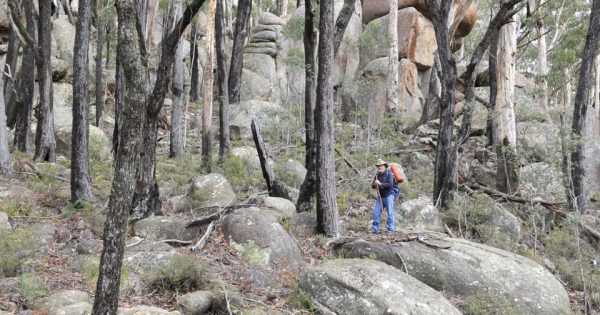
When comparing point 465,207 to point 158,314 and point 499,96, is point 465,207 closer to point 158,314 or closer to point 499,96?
point 499,96

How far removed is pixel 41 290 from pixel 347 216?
24.0ft

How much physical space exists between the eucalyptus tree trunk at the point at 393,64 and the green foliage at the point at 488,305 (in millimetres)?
16273

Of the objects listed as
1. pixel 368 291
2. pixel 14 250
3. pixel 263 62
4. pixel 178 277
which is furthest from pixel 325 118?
pixel 263 62

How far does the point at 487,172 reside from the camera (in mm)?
15953

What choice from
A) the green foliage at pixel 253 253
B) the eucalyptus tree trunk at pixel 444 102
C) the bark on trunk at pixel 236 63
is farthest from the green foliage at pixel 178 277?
the bark on trunk at pixel 236 63

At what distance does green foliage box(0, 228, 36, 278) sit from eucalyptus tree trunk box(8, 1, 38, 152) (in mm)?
Result: 8307

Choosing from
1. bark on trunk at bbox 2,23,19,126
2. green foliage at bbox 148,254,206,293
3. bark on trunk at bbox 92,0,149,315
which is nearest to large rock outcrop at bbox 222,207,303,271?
green foliage at bbox 148,254,206,293

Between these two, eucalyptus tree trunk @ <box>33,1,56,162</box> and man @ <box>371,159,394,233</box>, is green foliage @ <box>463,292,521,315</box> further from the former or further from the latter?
eucalyptus tree trunk @ <box>33,1,56,162</box>

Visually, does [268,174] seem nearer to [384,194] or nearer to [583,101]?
[384,194]

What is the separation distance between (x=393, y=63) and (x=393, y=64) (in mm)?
53

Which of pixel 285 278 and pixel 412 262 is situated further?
pixel 412 262

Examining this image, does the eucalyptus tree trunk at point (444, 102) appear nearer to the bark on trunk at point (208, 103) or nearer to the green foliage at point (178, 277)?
the bark on trunk at point (208, 103)

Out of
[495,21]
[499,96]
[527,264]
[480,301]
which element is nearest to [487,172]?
[499,96]

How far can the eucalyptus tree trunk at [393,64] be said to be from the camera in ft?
77.0
